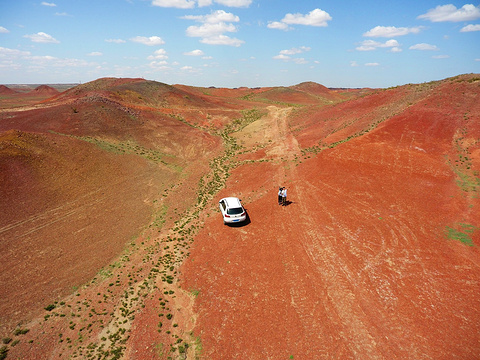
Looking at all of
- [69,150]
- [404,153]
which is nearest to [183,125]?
[69,150]

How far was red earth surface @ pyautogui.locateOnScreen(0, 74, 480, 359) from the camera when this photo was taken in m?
10.3

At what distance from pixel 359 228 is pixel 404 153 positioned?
46.9ft

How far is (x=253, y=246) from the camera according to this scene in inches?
615

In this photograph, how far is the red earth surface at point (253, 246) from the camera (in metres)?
10.3

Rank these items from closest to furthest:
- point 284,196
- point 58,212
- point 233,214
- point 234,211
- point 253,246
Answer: point 253,246, point 233,214, point 234,211, point 284,196, point 58,212

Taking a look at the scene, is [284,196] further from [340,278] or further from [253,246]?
[340,278]

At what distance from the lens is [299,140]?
37156 mm

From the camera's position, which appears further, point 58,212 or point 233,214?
point 58,212

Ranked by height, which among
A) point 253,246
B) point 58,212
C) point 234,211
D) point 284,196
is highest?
point 284,196

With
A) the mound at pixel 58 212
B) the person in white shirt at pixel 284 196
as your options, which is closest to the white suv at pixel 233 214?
the person in white shirt at pixel 284 196

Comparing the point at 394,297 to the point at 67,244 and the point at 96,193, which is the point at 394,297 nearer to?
the point at 67,244

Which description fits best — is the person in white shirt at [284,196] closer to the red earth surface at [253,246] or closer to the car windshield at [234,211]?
the red earth surface at [253,246]

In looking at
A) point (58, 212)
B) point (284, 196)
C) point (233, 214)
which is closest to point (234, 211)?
point (233, 214)

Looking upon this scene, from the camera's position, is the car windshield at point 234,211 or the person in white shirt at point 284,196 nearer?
the car windshield at point 234,211
